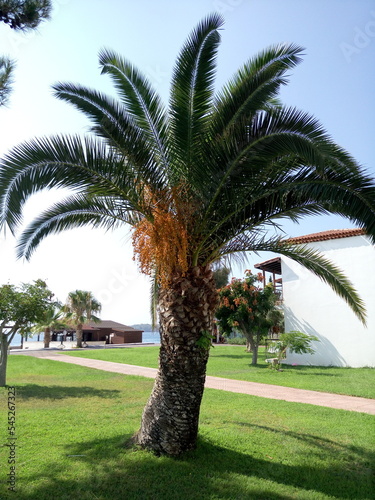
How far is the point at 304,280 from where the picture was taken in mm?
20188

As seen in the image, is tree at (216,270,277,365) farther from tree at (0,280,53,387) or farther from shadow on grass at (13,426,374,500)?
shadow on grass at (13,426,374,500)

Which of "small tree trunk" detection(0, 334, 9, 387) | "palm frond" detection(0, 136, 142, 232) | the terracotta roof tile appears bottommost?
"small tree trunk" detection(0, 334, 9, 387)

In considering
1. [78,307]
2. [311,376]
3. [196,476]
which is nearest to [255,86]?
[196,476]

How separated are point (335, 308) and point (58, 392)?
13.3m

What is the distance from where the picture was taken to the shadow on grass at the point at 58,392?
11.2 meters

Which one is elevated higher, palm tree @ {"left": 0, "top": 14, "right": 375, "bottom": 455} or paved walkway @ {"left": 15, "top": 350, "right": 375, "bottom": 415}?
palm tree @ {"left": 0, "top": 14, "right": 375, "bottom": 455}

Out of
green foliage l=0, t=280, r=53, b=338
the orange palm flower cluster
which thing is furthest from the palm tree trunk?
green foliage l=0, t=280, r=53, b=338

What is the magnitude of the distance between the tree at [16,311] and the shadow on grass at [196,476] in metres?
7.05

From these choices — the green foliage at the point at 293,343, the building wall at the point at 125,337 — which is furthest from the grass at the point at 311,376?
the building wall at the point at 125,337

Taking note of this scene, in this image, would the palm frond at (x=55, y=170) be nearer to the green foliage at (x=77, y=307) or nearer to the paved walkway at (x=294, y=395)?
the paved walkway at (x=294, y=395)

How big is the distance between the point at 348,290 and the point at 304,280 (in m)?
Answer: 12.9

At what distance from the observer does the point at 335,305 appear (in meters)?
19.0

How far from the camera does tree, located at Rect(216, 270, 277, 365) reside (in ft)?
62.7

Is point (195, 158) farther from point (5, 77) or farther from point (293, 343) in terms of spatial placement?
point (293, 343)
